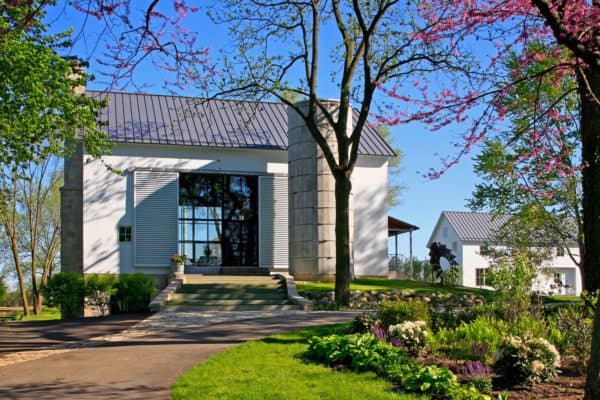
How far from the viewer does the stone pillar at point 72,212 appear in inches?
972

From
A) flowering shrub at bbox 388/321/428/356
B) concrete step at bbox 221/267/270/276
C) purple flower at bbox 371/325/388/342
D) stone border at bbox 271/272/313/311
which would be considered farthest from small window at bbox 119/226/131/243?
flowering shrub at bbox 388/321/428/356

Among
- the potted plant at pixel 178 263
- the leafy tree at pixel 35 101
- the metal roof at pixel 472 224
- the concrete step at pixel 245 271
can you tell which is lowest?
the concrete step at pixel 245 271

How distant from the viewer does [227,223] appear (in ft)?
86.9

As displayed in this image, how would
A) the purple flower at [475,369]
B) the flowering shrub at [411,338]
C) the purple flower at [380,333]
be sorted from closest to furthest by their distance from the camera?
the purple flower at [475,369], the flowering shrub at [411,338], the purple flower at [380,333]

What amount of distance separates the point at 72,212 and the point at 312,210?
29.0ft

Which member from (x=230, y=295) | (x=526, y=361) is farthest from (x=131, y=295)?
(x=526, y=361)

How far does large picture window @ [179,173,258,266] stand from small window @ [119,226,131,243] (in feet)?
7.15

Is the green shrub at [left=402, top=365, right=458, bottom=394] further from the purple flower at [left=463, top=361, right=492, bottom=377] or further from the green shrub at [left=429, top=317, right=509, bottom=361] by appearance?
the green shrub at [left=429, top=317, right=509, bottom=361]

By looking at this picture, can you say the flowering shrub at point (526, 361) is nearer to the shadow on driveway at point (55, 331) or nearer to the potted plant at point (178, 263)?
the shadow on driveway at point (55, 331)

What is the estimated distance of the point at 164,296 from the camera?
64.8 feet

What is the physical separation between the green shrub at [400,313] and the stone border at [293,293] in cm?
762

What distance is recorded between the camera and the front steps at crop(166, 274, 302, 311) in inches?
771

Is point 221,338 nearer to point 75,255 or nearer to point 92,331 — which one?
point 92,331

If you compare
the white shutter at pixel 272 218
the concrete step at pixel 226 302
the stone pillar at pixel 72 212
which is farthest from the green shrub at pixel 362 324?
the stone pillar at pixel 72 212
